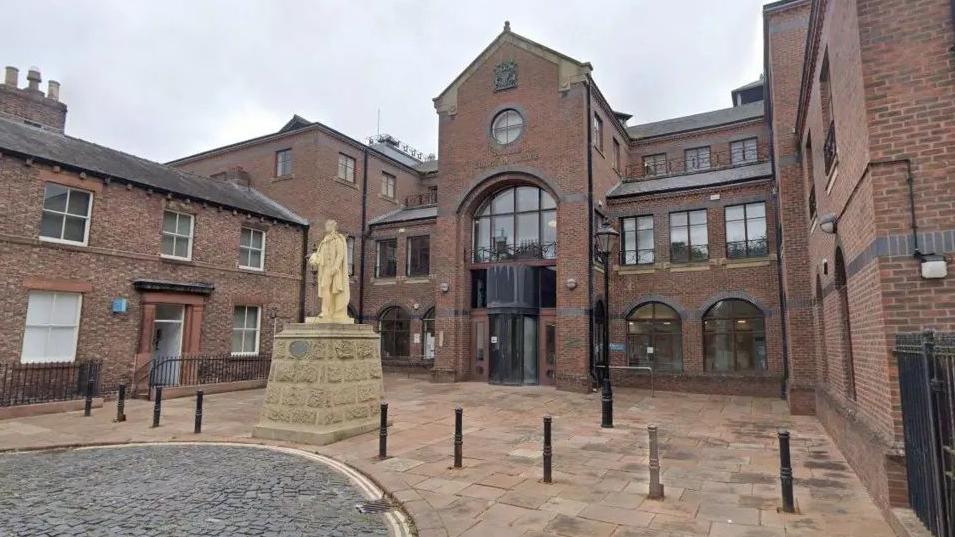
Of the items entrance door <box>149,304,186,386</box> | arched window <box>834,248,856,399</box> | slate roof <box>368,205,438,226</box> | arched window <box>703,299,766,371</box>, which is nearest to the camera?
arched window <box>834,248,856,399</box>

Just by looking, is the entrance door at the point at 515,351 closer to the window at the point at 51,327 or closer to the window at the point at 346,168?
the window at the point at 346,168

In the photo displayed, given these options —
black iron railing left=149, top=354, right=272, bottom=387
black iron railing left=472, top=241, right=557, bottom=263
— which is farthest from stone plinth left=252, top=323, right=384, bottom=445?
black iron railing left=472, top=241, right=557, bottom=263

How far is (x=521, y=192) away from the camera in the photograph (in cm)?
2031

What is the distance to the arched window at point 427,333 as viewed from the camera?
915 inches

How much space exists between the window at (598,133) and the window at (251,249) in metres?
13.3

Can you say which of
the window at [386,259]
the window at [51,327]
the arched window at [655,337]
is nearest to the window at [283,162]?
the window at [386,259]

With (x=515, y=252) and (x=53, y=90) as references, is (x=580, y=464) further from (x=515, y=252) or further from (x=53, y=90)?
(x=53, y=90)

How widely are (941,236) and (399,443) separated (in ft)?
26.9

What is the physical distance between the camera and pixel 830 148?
27.8 ft

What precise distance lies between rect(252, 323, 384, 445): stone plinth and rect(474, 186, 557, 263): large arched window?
1044 centimetres

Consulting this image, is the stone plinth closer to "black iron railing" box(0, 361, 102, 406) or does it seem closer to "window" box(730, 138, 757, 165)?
"black iron railing" box(0, 361, 102, 406)

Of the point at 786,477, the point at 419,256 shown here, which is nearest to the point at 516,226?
the point at 419,256

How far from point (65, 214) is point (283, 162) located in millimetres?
11736

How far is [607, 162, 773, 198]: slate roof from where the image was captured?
18422mm
